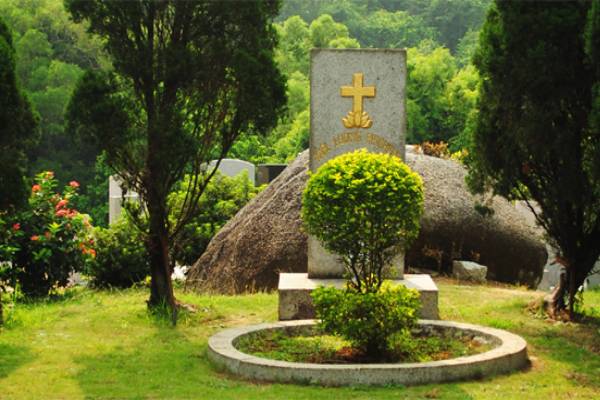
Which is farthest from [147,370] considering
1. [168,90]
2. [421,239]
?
[421,239]

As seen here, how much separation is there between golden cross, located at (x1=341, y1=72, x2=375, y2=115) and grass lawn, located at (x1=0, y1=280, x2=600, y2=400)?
2425mm

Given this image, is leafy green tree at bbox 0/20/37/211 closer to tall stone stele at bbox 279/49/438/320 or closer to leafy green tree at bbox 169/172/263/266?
tall stone stele at bbox 279/49/438/320

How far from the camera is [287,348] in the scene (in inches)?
324

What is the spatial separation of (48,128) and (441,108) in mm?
16756

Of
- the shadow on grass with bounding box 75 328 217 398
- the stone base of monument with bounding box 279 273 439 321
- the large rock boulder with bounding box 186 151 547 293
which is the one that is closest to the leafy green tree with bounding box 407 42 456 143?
the large rock boulder with bounding box 186 151 547 293

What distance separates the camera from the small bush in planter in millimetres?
7523

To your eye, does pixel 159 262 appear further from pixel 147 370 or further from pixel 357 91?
pixel 357 91

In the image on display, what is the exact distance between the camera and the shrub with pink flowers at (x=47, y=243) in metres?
12.3

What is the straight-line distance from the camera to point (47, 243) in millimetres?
12352

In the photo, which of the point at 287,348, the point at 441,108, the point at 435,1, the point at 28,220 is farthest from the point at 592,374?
the point at 435,1

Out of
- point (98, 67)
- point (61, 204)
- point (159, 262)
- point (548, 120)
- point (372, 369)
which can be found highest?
point (98, 67)

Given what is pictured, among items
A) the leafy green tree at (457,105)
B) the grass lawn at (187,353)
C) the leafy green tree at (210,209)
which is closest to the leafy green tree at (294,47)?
the leafy green tree at (457,105)

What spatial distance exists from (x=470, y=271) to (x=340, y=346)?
17.8ft

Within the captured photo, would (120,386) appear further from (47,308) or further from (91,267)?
(91,267)
